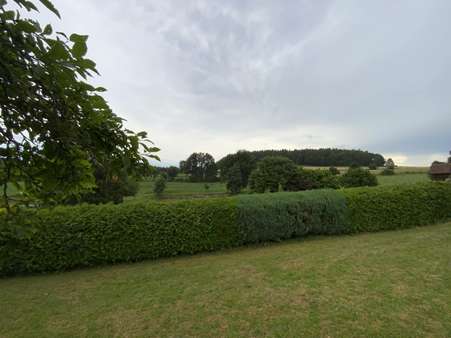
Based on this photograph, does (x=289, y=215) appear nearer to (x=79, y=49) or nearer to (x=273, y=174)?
(x=79, y=49)

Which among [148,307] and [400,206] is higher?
[400,206]

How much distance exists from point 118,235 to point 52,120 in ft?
16.8

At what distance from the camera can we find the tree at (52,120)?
0.81m

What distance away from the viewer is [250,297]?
11.4 feet

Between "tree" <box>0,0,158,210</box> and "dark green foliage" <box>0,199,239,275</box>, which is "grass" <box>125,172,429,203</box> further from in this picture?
"tree" <box>0,0,158,210</box>

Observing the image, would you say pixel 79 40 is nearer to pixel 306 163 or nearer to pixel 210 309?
pixel 210 309

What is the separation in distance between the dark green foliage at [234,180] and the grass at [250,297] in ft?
118

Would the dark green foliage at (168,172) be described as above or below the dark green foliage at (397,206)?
above

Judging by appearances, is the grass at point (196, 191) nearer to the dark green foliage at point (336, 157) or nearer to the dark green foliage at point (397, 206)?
the dark green foliage at point (336, 157)

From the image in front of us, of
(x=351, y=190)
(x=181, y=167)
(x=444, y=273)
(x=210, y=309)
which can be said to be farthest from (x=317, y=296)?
(x=181, y=167)

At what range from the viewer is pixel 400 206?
7996 millimetres

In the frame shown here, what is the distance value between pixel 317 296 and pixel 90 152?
3591 millimetres

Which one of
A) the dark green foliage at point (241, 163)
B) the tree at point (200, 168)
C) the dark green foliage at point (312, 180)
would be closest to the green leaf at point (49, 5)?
the dark green foliage at point (312, 180)

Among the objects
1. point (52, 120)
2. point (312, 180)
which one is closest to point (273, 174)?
point (312, 180)
